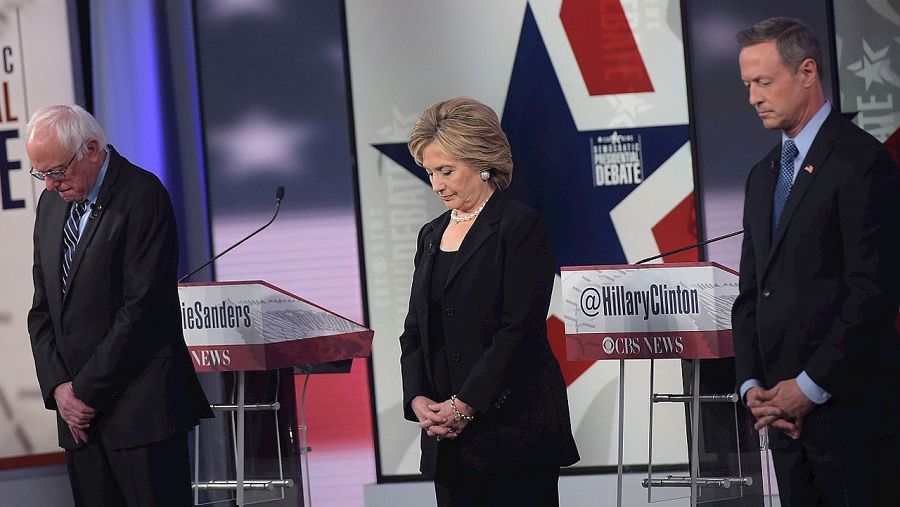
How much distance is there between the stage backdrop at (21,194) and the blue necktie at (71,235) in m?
1.96

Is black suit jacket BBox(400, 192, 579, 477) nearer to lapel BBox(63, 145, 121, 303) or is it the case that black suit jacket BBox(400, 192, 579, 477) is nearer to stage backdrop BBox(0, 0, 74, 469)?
lapel BBox(63, 145, 121, 303)

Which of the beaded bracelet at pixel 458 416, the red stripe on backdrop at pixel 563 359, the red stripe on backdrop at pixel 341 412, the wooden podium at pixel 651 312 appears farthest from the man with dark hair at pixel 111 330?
the red stripe on backdrop at pixel 563 359

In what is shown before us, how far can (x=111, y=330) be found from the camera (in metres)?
3.22

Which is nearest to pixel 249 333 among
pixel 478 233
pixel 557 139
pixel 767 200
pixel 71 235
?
pixel 71 235

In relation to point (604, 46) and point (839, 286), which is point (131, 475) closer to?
point (839, 286)

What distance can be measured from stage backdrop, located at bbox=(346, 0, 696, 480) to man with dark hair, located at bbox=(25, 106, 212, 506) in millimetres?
2508

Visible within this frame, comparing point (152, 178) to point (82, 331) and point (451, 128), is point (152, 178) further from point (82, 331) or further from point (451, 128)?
point (451, 128)

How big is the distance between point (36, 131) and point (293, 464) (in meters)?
1.78

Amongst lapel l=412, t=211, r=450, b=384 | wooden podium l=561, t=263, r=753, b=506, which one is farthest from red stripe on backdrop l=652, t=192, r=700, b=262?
lapel l=412, t=211, r=450, b=384

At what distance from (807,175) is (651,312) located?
163 cm

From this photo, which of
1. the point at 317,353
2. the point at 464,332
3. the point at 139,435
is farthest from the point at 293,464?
the point at 464,332

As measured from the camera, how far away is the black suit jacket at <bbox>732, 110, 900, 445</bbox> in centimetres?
249

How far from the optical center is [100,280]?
326cm

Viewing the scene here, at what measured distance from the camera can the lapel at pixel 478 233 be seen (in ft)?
9.88
